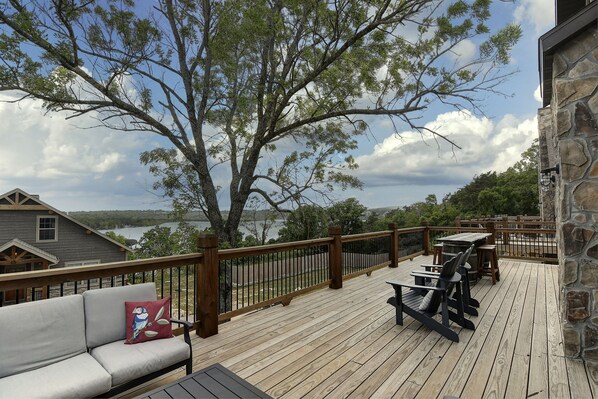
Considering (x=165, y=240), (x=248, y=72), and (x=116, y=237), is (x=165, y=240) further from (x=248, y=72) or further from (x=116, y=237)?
(x=248, y=72)

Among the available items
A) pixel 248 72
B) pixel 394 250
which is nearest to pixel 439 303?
pixel 394 250

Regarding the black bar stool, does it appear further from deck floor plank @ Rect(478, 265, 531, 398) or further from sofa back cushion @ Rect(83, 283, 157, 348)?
sofa back cushion @ Rect(83, 283, 157, 348)

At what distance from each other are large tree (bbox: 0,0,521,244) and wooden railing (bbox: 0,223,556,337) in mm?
2879

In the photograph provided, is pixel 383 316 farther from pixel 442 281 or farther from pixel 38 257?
pixel 38 257

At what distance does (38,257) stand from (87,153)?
3947 millimetres

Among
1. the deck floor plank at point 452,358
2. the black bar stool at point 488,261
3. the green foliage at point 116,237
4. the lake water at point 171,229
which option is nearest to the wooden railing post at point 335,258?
the deck floor plank at point 452,358

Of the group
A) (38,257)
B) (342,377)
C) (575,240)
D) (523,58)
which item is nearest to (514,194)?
(523,58)

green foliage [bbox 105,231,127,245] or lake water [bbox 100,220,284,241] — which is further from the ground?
lake water [bbox 100,220,284,241]

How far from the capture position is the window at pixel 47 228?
855 cm

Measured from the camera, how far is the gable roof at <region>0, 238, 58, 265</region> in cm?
770

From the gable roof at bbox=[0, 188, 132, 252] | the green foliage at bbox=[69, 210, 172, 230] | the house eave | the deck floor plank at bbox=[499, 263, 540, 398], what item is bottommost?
the deck floor plank at bbox=[499, 263, 540, 398]

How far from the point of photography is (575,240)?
288cm

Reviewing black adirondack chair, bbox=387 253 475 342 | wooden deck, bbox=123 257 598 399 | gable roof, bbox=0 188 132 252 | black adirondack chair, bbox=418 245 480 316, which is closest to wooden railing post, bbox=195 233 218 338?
wooden deck, bbox=123 257 598 399

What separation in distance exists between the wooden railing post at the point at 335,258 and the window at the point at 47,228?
8.71m
